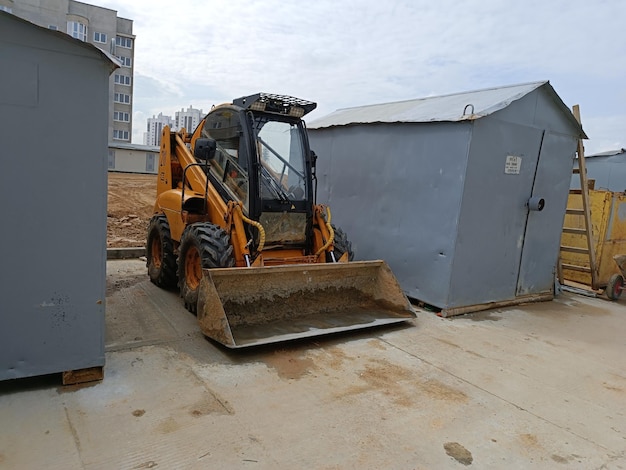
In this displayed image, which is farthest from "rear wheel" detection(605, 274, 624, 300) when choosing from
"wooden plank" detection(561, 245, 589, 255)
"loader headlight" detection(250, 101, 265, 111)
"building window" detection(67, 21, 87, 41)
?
"building window" detection(67, 21, 87, 41)

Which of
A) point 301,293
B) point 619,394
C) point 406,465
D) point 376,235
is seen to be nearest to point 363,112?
point 376,235

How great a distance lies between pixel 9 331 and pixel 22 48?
5.90 ft

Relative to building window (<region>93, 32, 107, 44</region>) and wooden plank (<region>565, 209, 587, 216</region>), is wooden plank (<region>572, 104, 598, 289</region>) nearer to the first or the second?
wooden plank (<region>565, 209, 587, 216</region>)

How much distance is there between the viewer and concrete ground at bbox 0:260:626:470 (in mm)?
2578

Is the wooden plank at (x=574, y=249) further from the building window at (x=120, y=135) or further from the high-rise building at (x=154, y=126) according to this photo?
the high-rise building at (x=154, y=126)

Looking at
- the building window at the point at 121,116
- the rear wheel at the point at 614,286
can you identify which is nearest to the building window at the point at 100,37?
the building window at the point at 121,116

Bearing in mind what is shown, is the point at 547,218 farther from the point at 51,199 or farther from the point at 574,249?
the point at 51,199

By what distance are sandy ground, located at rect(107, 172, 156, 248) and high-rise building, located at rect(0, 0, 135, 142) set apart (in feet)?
89.0

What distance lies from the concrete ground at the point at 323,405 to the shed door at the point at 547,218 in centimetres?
202

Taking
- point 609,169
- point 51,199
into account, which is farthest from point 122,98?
point 51,199

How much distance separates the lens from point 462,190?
5.61 metres

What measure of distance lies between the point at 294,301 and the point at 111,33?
4950 centimetres

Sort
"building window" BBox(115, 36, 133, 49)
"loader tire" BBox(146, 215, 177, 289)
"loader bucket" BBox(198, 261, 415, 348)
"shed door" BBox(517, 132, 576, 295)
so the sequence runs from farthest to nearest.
A: "building window" BBox(115, 36, 133, 49) → "shed door" BBox(517, 132, 576, 295) → "loader tire" BBox(146, 215, 177, 289) → "loader bucket" BBox(198, 261, 415, 348)

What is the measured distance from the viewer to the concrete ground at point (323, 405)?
2.58 m
